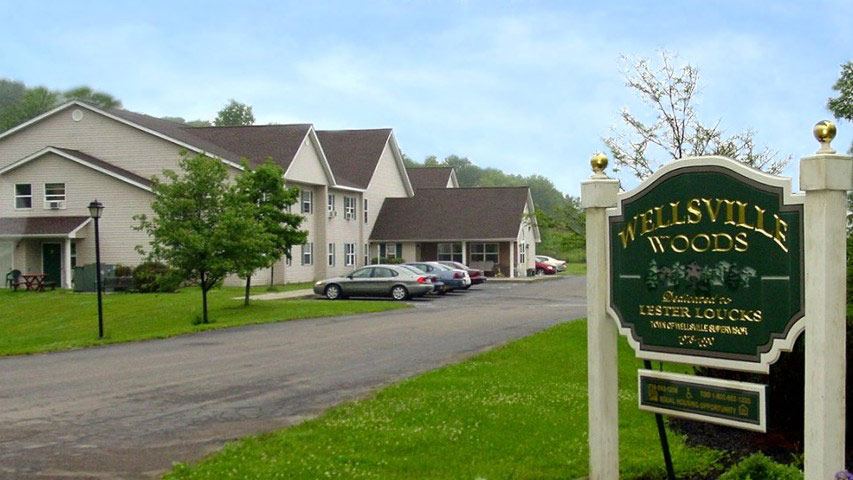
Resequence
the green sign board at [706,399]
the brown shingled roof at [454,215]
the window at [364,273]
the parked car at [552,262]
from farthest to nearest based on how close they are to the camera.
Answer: the parked car at [552,262], the brown shingled roof at [454,215], the window at [364,273], the green sign board at [706,399]

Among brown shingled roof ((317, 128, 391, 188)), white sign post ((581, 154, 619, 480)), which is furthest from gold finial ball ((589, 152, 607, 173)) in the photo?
brown shingled roof ((317, 128, 391, 188))

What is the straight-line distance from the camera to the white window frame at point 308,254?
161 ft

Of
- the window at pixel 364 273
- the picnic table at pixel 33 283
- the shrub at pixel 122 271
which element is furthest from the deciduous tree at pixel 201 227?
the picnic table at pixel 33 283

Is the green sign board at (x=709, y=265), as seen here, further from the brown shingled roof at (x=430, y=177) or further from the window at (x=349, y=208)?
→ the brown shingled roof at (x=430, y=177)

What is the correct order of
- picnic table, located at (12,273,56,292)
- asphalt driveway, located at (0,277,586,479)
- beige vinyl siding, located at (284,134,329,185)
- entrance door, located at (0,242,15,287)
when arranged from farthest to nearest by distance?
beige vinyl siding, located at (284,134,329,185) → entrance door, located at (0,242,15,287) → picnic table, located at (12,273,56,292) → asphalt driveway, located at (0,277,586,479)

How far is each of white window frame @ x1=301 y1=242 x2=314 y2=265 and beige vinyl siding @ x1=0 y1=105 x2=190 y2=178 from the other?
8.83 meters

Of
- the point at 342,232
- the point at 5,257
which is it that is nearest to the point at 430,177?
the point at 342,232

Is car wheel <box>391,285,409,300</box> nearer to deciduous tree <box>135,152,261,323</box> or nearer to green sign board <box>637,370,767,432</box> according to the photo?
deciduous tree <box>135,152,261,323</box>

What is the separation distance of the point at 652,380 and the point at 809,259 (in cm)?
159

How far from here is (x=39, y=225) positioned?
42188 millimetres

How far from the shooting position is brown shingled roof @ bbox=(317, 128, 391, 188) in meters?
56.9

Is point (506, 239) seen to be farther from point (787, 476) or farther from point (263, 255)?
point (787, 476)

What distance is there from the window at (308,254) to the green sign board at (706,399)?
42649 millimetres

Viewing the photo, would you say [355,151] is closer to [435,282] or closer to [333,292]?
[435,282]
